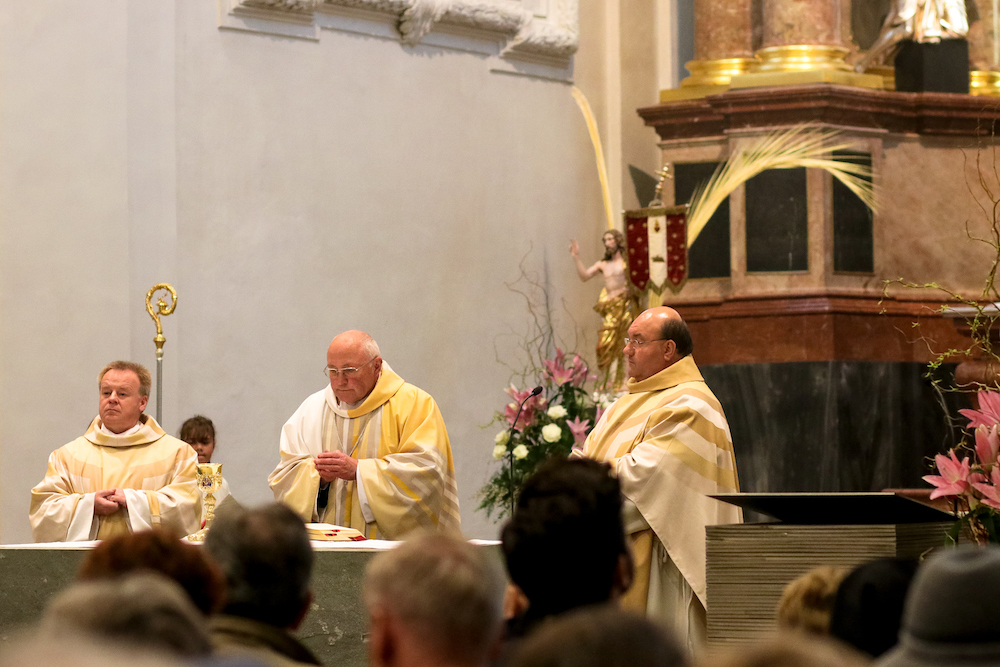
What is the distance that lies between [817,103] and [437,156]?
2.78 metres

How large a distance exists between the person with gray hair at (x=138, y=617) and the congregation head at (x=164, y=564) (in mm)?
642

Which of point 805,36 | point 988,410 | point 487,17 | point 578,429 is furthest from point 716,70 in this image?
point 988,410

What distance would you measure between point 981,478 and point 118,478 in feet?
12.4

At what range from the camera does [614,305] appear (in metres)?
10.5

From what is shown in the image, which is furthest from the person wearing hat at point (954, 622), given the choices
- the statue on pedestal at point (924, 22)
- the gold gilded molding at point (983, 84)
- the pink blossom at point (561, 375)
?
the gold gilded molding at point (983, 84)

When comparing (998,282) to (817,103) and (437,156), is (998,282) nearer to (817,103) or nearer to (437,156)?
(817,103)

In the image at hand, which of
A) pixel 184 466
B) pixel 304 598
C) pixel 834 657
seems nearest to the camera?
pixel 834 657

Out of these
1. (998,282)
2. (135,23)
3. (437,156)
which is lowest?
(998,282)

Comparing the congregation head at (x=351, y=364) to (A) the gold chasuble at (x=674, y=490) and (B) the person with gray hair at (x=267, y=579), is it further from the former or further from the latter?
(B) the person with gray hair at (x=267, y=579)

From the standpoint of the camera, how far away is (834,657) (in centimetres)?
159

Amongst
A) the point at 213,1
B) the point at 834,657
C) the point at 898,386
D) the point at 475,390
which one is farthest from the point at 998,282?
the point at 834,657

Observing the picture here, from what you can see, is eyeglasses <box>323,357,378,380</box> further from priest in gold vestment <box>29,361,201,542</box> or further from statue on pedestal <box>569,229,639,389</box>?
statue on pedestal <box>569,229,639,389</box>

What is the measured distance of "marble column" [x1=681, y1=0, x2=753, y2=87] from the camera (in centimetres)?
1100

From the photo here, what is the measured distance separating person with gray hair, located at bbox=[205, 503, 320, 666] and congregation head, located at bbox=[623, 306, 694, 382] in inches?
138
